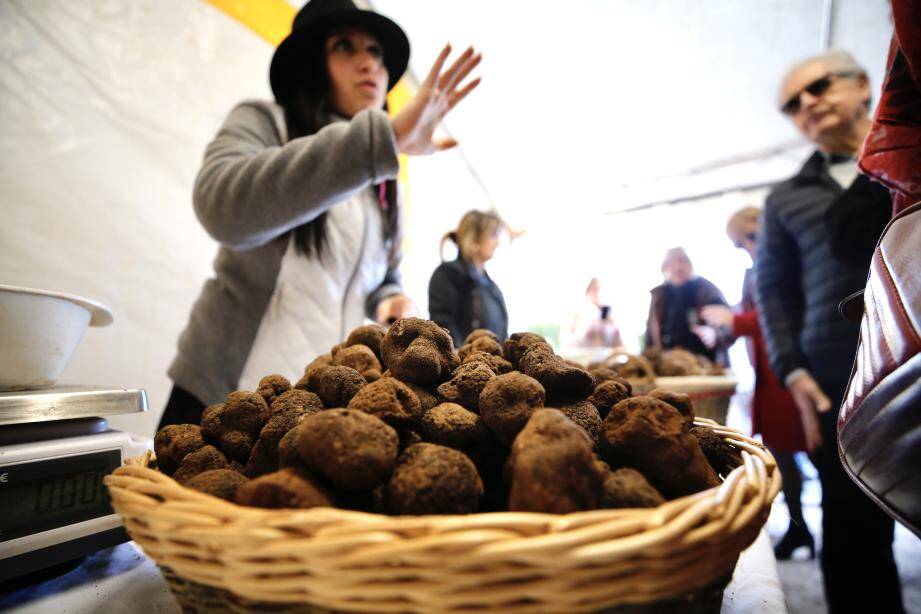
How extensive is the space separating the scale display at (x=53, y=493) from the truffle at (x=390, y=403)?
43cm

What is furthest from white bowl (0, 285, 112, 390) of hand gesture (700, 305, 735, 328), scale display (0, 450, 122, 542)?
hand gesture (700, 305, 735, 328)

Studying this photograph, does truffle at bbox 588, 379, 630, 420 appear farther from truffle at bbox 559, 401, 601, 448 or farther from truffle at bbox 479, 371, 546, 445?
truffle at bbox 479, 371, 546, 445

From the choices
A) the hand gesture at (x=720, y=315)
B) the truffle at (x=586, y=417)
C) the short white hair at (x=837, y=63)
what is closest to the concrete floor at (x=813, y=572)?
the hand gesture at (x=720, y=315)

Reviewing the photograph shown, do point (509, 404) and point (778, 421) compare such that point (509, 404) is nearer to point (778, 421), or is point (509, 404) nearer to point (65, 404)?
point (65, 404)

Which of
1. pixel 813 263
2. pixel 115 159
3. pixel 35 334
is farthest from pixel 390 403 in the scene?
pixel 115 159

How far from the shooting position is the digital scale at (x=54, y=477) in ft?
1.77

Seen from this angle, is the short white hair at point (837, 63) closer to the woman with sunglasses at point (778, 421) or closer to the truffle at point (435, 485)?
the woman with sunglasses at point (778, 421)

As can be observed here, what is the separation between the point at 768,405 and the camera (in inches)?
76.4

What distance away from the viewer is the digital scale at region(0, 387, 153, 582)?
54 centimetres

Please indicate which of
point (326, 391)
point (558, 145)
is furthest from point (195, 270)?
point (558, 145)

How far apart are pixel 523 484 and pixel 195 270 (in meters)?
1.85

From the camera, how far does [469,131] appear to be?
4164 millimetres

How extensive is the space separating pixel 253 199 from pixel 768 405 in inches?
84.6

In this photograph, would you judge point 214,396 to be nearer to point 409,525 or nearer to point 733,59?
point 409,525
